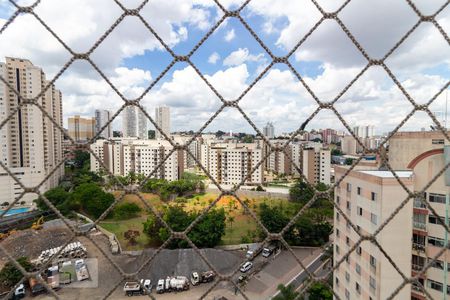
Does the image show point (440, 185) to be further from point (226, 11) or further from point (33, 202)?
point (33, 202)

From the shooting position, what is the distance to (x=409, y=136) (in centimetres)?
240

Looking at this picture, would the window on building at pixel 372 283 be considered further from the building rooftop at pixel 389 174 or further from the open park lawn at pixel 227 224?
the open park lawn at pixel 227 224

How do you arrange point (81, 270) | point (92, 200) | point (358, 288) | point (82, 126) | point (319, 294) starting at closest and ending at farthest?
1. point (358, 288)
2. point (319, 294)
3. point (81, 270)
4. point (92, 200)
5. point (82, 126)

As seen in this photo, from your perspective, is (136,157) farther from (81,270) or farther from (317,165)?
(317,165)

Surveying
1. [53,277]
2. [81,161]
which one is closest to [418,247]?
[53,277]

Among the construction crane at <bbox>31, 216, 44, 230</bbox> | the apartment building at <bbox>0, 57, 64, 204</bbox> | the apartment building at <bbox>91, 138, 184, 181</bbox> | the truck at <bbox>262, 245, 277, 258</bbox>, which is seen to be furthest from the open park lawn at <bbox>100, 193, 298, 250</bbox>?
the apartment building at <bbox>0, 57, 64, 204</bbox>

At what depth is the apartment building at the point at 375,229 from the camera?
214 centimetres

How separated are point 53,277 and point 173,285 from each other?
212 centimetres

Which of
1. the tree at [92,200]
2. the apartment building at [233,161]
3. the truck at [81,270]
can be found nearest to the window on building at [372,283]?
the truck at [81,270]

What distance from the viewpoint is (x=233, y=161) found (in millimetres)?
11414

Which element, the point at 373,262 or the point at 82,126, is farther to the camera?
the point at 82,126

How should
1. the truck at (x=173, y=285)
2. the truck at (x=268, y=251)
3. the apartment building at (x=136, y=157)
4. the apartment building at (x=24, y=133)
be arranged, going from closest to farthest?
the truck at (x=173, y=285) → the apartment building at (x=24, y=133) → the truck at (x=268, y=251) → the apartment building at (x=136, y=157)

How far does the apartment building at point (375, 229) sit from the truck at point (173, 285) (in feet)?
9.98

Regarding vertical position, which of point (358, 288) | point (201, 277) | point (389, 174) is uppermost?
point (389, 174)
